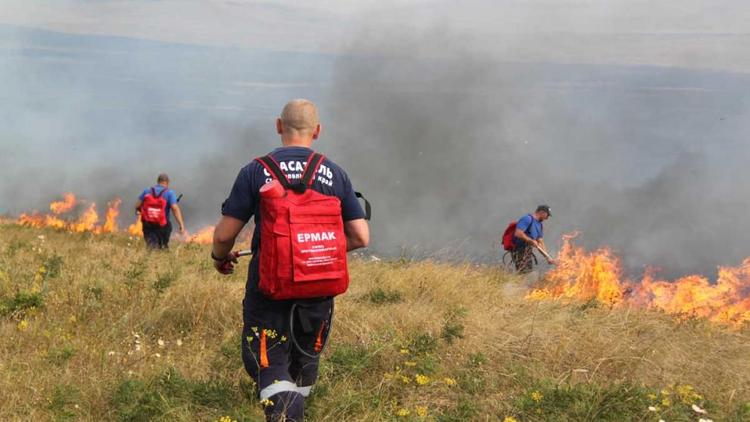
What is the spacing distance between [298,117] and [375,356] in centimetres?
219

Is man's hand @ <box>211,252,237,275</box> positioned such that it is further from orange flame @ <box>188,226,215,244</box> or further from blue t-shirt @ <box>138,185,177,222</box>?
blue t-shirt @ <box>138,185,177,222</box>

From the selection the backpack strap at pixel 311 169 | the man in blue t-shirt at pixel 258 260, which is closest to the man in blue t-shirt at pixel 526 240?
the man in blue t-shirt at pixel 258 260

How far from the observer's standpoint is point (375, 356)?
181 inches

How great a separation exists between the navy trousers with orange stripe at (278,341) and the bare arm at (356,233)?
381 millimetres

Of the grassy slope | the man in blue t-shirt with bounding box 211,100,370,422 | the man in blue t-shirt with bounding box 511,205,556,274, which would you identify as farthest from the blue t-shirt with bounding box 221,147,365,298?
the man in blue t-shirt with bounding box 511,205,556,274

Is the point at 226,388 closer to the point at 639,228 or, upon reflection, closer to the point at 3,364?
the point at 3,364

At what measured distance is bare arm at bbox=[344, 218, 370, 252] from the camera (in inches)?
135

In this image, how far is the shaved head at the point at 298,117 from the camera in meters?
3.22

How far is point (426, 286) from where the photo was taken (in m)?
7.46

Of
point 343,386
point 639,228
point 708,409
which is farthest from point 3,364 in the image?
point 639,228

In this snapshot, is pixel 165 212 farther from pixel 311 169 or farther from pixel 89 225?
pixel 89 225

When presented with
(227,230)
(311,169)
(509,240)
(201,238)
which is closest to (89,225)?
(201,238)

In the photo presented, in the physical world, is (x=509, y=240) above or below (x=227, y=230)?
below

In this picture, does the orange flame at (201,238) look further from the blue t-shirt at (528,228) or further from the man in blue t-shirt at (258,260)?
the man in blue t-shirt at (258,260)
